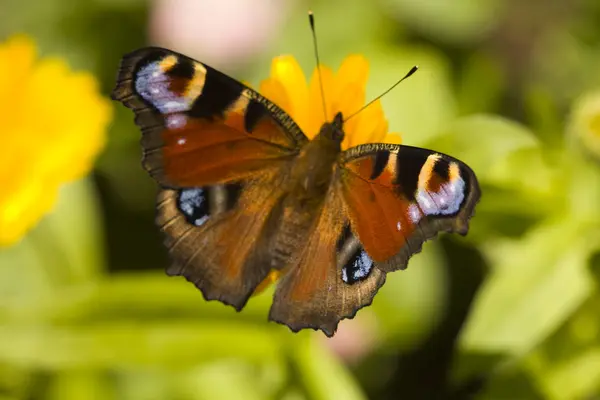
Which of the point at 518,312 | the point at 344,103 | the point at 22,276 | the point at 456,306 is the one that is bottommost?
A: the point at 456,306

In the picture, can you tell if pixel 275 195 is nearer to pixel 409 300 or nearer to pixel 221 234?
pixel 221 234

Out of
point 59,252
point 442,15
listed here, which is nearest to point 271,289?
point 59,252

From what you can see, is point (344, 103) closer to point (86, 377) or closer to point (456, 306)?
point (86, 377)

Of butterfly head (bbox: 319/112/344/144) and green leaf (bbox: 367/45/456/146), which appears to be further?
green leaf (bbox: 367/45/456/146)

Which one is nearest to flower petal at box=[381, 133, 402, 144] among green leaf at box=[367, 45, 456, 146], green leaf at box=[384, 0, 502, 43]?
green leaf at box=[367, 45, 456, 146]

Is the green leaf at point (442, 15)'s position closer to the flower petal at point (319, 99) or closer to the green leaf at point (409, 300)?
the green leaf at point (409, 300)

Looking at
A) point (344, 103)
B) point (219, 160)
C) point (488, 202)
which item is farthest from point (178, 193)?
point (488, 202)

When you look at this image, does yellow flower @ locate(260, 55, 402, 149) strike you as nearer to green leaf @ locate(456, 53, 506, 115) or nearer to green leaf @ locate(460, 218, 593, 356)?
green leaf @ locate(460, 218, 593, 356)
